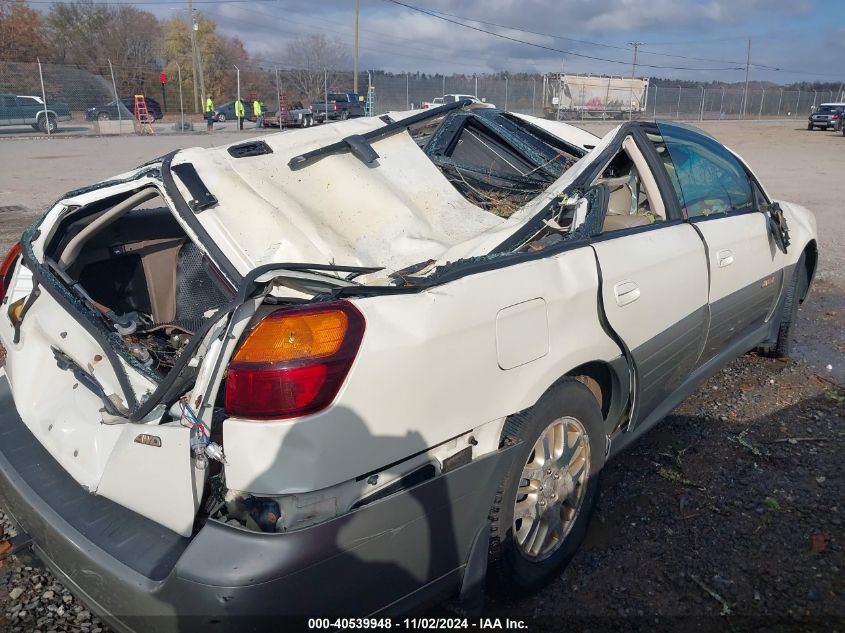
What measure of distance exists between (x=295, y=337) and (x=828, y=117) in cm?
4642

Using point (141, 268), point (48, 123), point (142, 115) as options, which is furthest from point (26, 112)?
point (141, 268)

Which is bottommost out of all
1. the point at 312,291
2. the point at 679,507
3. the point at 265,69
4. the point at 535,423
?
the point at 679,507

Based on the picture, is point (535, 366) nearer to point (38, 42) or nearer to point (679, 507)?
point (679, 507)

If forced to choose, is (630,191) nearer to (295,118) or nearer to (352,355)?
(352,355)

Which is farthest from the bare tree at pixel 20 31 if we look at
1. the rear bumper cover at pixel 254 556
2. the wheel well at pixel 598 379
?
the wheel well at pixel 598 379

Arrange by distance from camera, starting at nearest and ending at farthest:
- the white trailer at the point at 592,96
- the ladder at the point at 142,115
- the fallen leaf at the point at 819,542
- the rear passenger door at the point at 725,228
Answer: the fallen leaf at the point at 819,542
the rear passenger door at the point at 725,228
the ladder at the point at 142,115
the white trailer at the point at 592,96

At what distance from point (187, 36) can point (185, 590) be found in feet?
221

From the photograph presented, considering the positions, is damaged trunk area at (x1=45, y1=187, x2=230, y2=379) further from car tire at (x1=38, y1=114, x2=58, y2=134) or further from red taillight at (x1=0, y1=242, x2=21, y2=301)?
car tire at (x1=38, y1=114, x2=58, y2=134)

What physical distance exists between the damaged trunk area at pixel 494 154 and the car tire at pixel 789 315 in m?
1.82

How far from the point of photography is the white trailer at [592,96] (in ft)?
158

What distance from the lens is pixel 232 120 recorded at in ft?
138

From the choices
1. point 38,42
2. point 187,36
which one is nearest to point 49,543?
point 38,42

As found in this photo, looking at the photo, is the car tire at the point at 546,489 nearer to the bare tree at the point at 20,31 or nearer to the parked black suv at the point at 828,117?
the parked black suv at the point at 828,117

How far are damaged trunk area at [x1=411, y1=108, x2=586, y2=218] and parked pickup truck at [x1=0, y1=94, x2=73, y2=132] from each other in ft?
99.0
